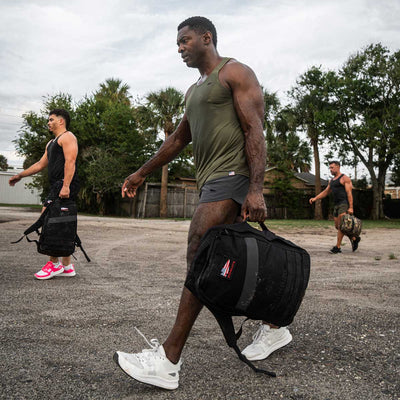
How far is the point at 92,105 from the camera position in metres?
28.5

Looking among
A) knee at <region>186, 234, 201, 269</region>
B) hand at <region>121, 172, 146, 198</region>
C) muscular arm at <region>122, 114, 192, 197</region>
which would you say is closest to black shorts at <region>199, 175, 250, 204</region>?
knee at <region>186, 234, 201, 269</region>

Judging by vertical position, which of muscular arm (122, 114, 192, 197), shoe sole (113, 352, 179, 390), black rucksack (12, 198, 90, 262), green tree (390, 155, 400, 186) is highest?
green tree (390, 155, 400, 186)

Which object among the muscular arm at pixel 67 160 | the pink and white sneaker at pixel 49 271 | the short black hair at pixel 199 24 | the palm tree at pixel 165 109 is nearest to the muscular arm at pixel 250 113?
the short black hair at pixel 199 24

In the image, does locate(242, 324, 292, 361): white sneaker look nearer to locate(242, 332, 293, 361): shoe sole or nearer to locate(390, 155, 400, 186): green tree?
locate(242, 332, 293, 361): shoe sole

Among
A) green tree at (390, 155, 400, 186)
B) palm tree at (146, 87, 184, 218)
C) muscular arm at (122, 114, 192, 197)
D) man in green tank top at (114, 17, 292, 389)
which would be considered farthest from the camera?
green tree at (390, 155, 400, 186)

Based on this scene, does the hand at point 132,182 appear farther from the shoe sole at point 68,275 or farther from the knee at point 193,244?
the shoe sole at point 68,275

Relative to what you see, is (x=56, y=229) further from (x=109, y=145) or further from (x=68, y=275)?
(x=109, y=145)

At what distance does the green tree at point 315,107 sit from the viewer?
29.9 meters

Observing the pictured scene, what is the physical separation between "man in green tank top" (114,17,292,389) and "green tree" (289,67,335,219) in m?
28.4

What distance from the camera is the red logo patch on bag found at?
205 centimetres

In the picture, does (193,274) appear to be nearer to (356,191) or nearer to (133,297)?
(133,297)

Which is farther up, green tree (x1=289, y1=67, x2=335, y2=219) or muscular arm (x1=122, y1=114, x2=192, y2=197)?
green tree (x1=289, y1=67, x2=335, y2=219)

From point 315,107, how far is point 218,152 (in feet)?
99.4

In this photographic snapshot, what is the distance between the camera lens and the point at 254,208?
2.29 metres
